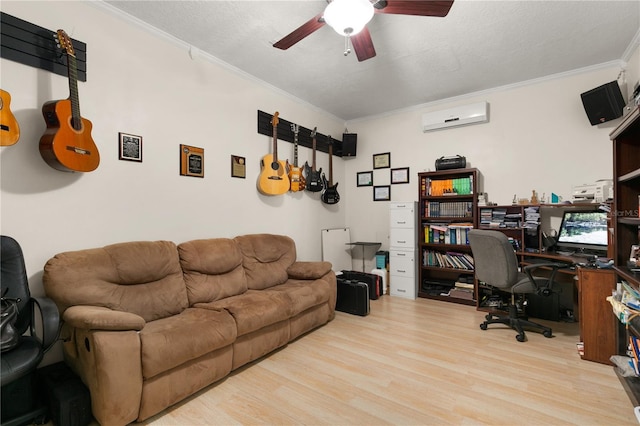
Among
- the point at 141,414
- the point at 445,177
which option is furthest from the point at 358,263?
the point at 141,414

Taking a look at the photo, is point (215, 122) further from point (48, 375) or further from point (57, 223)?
point (48, 375)

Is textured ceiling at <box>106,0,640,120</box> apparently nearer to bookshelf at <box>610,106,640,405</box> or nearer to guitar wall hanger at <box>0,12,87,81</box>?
guitar wall hanger at <box>0,12,87,81</box>

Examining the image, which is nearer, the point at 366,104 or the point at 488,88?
the point at 488,88

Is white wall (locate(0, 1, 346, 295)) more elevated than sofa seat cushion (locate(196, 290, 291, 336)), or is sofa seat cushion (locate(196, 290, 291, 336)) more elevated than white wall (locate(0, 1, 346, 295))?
white wall (locate(0, 1, 346, 295))

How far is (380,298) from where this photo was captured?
4.14m

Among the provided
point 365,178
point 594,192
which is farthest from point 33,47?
point 594,192

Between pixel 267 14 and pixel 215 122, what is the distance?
117 cm

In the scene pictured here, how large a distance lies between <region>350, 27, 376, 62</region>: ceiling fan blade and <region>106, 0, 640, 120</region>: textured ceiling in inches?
13.5

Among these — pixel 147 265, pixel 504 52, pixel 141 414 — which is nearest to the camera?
pixel 141 414

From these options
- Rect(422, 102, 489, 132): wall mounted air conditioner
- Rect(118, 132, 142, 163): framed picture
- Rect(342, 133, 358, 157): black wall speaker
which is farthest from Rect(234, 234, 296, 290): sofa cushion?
Rect(422, 102, 489, 132): wall mounted air conditioner

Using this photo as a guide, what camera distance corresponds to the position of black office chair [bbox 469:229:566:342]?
270cm

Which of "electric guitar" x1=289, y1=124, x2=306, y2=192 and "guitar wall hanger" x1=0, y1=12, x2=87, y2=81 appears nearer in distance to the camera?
"guitar wall hanger" x1=0, y1=12, x2=87, y2=81

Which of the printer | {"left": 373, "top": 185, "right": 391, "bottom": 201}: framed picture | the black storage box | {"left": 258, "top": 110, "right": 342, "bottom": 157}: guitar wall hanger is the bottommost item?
the black storage box

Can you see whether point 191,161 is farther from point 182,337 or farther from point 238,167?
point 182,337
